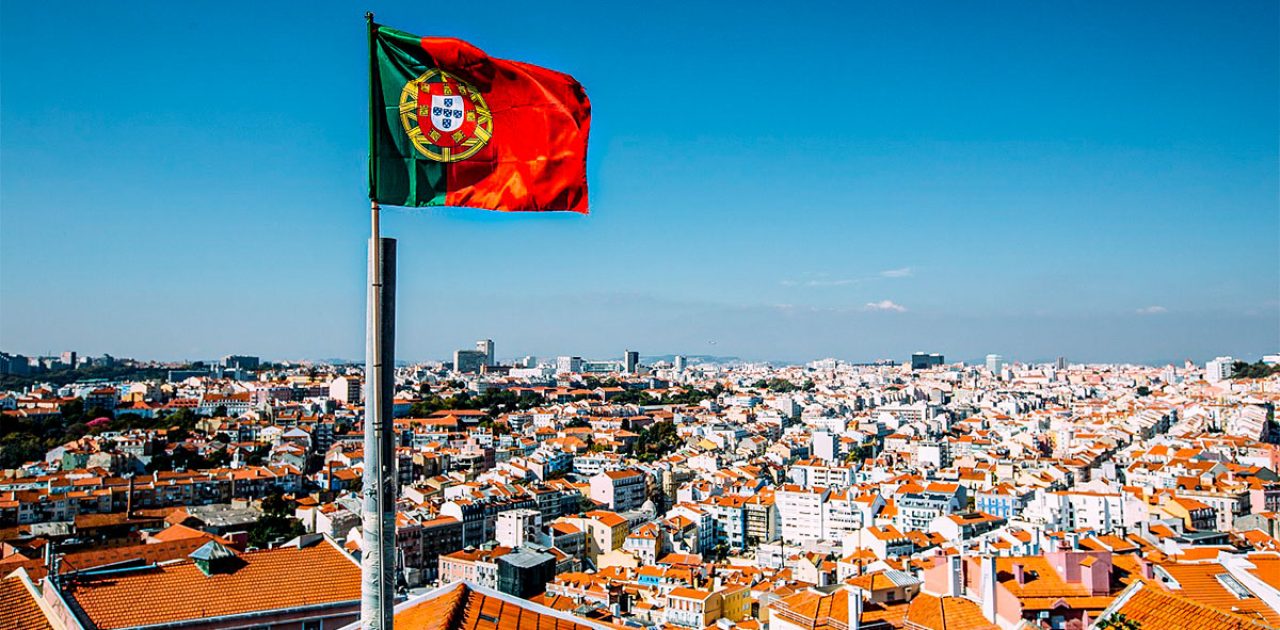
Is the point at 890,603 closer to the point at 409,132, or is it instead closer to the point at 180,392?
the point at 409,132

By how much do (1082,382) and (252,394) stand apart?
7336 cm

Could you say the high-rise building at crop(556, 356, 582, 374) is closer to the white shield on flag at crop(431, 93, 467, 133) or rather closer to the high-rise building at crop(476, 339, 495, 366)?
the high-rise building at crop(476, 339, 495, 366)

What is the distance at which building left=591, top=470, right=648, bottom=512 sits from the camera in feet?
116

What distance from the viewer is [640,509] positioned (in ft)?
115

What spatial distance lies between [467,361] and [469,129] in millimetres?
115754

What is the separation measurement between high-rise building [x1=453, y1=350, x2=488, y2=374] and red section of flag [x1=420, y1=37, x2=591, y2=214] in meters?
112

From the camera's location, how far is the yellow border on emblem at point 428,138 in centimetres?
333

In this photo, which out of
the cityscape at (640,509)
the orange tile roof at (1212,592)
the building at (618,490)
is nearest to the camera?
the cityscape at (640,509)

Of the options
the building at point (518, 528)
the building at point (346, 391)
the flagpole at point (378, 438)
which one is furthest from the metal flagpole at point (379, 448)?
the building at point (346, 391)

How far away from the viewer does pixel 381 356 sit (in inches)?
128

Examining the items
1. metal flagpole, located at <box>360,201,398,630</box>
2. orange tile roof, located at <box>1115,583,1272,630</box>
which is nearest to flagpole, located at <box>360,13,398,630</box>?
metal flagpole, located at <box>360,201,398,630</box>

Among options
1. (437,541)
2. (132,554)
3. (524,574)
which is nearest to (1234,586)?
(132,554)

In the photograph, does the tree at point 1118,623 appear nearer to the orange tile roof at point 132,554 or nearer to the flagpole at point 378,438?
the flagpole at point 378,438

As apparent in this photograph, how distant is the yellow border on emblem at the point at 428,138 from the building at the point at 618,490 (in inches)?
1280
